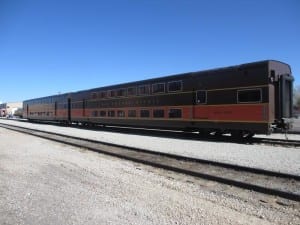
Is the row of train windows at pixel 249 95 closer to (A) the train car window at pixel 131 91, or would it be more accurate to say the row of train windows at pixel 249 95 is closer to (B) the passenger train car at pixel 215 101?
(B) the passenger train car at pixel 215 101

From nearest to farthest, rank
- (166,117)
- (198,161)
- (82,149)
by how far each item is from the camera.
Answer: (198,161), (82,149), (166,117)

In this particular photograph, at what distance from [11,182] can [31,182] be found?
0.46m

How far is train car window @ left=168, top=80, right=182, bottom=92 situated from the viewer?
66.1 feet

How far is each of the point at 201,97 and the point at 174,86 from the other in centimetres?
238

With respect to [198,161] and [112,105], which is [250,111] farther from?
[112,105]

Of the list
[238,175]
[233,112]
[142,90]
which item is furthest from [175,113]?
[238,175]

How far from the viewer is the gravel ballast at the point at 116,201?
5.64 metres

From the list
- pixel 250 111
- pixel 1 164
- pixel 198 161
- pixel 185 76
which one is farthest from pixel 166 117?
pixel 1 164

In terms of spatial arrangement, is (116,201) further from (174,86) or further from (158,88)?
(158,88)

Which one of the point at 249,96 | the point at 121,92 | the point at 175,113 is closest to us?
the point at 249,96

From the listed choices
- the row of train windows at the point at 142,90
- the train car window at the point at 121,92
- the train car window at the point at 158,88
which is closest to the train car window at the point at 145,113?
the row of train windows at the point at 142,90

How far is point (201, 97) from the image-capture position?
18672 mm

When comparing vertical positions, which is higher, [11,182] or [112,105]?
[112,105]

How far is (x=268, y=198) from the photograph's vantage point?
22.6ft
